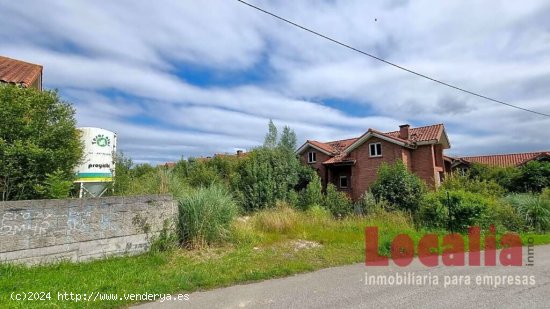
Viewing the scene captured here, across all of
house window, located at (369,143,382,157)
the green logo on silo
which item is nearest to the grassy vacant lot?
the green logo on silo

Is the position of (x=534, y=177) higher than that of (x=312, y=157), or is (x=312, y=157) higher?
(x=312, y=157)

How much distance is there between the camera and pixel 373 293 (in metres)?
4.86

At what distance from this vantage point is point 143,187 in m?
9.15

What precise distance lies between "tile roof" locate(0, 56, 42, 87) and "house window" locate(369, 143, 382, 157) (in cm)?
2158

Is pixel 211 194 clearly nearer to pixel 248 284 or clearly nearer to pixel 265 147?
pixel 248 284

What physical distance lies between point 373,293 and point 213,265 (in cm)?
311

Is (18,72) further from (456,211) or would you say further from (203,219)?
(456,211)

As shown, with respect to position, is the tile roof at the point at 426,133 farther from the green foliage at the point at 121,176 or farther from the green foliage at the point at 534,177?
the green foliage at the point at 121,176

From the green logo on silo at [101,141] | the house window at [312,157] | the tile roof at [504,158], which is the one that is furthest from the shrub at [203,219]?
the tile roof at [504,158]

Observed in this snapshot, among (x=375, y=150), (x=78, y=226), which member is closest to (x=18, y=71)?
(x=78, y=226)

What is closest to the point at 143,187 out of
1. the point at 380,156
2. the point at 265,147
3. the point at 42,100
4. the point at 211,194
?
the point at 211,194

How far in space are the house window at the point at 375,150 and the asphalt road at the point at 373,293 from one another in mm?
18473

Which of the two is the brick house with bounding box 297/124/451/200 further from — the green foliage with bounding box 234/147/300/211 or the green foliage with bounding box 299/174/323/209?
the green foliage with bounding box 299/174/323/209

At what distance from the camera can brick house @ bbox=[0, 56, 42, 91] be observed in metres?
12.2
